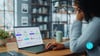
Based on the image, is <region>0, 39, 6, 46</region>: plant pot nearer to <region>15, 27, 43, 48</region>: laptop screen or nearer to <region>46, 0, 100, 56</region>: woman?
<region>15, 27, 43, 48</region>: laptop screen

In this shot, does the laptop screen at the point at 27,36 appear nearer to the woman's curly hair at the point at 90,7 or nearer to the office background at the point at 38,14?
the woman's curly hair at the point at 90,7

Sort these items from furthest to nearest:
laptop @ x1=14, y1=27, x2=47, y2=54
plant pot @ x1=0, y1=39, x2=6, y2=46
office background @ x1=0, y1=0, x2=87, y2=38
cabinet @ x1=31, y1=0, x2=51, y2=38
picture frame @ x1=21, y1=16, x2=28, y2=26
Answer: cabinet @ x1=31, y1=0, x2=51, y2=38 < picture frame @ x1=21, y1=16, x2=28, y2=26 < office background @ x1=0, y1=0, x2=87, y2=38 < plant pot @ x1=0, y1=39, x2=6, y2=46 < laptop @ x1=14, y1=27, x2=47, y2=54

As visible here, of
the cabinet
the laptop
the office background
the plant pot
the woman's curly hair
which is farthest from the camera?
the cabinet

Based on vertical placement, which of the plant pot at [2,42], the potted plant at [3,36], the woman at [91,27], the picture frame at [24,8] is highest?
the picture frame at [24,8]

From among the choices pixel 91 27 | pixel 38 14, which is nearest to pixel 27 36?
pixel 91 27

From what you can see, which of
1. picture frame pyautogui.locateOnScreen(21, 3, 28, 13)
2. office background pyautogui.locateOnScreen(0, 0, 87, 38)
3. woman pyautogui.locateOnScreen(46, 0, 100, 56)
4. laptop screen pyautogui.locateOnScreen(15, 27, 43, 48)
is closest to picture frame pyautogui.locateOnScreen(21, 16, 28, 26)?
office background pyautogui.locateOnScreen(0, 0, 87, 38)

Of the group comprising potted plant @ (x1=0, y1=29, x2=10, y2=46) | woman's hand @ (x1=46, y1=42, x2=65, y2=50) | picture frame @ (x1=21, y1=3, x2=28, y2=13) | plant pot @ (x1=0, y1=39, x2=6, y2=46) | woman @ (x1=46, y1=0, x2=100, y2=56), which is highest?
picture frame @ (x1=21, y1=3, x2=28, y2=13)

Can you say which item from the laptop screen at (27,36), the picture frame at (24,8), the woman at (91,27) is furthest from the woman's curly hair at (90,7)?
the picture frame at (24,8)

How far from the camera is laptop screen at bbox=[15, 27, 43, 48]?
5.41 feet

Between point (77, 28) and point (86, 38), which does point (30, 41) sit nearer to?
point (77, 28)

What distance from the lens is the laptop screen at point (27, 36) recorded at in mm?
1650

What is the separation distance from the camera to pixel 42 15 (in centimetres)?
693

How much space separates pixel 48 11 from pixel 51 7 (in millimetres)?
209

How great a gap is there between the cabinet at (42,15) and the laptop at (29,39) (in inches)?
182
